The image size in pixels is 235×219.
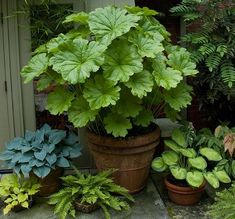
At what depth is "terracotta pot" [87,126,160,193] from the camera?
11.6ft

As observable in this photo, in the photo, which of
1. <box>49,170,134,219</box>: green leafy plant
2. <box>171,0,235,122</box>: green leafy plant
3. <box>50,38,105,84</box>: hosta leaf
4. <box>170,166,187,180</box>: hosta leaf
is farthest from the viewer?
<box>171,0,235,122</box>: green leafy plant

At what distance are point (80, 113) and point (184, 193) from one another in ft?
3.60

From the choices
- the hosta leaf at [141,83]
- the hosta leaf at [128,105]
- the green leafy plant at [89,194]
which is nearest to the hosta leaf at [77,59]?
the hosta leaf at [141,83]

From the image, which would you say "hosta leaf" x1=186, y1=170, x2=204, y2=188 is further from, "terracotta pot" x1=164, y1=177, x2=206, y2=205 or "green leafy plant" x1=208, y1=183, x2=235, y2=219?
"green leafy plant" x1=208, y1=183, x2=235, y2=219

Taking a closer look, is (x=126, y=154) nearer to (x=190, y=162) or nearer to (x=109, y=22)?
(x=190, y=162)

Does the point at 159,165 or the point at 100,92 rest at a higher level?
the point at 100,92

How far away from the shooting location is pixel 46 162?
3504mm

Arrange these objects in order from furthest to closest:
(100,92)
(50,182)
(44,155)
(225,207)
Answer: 1. (50,182)
2. (44,155)
3. (100,92)
4. (225,207)

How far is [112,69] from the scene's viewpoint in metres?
3.25

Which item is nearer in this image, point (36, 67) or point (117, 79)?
point (117, 79)

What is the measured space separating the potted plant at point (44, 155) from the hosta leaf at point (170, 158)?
73cm

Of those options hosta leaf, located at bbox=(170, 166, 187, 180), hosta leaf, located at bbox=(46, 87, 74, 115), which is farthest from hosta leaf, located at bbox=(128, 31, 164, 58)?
hosta leaf, located at bbox=(170, 166, 187, 180)

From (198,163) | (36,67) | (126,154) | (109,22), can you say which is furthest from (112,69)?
(198,163)

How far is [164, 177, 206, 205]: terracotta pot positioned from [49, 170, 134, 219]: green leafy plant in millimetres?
366
